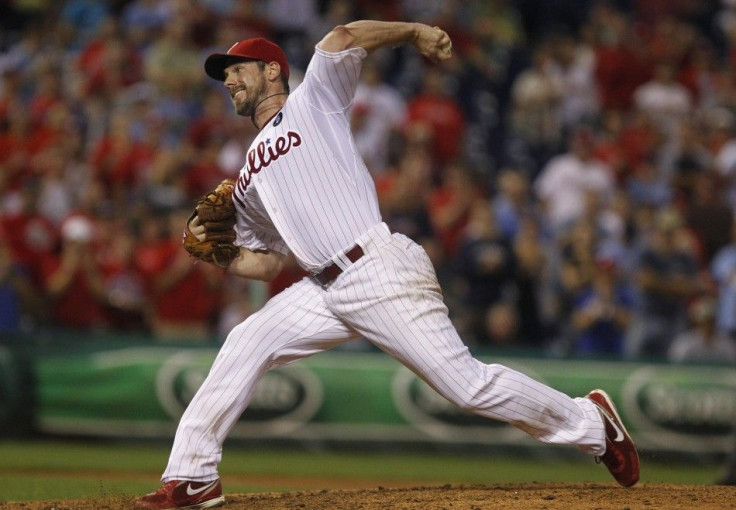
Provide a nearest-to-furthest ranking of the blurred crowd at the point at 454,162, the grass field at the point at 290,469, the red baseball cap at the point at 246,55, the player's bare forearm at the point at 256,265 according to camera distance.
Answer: the red baseball cap at the point at 246,55
the player's bare forearm at the point at 256,265
the grass field at the point at 290,469
the blurred crowd at the point at 454,162

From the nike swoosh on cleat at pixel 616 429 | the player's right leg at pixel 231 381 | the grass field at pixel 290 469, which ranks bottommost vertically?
the grass field at pixel 290 469

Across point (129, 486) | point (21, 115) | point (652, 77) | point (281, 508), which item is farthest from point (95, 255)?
point (652, 77)

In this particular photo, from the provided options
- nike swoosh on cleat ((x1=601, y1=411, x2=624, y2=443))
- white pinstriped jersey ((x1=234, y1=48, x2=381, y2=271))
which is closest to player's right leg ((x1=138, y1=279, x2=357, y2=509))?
white pinstriped jersey ((x1=234, y1=48, x2=381, y2=271))

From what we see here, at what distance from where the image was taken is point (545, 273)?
10.5 metres

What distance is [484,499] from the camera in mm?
5328

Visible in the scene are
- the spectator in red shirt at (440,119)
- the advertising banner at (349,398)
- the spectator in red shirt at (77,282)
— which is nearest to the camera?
the advertising banner at (349,398)

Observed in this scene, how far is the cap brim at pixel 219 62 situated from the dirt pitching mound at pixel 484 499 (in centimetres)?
200

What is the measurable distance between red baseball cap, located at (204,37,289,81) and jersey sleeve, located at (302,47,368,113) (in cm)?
30

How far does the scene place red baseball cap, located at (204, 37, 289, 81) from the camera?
5285 mm

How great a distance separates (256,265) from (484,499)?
152cm

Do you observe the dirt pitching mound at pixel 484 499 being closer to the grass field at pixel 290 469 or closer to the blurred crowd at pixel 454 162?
the grass field at pixel 290 469

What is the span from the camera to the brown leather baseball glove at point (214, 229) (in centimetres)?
538

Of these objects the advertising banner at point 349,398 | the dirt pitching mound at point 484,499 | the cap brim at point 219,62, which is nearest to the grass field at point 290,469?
the advertising banner at point 349,398

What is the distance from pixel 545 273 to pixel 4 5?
24.1 ft
